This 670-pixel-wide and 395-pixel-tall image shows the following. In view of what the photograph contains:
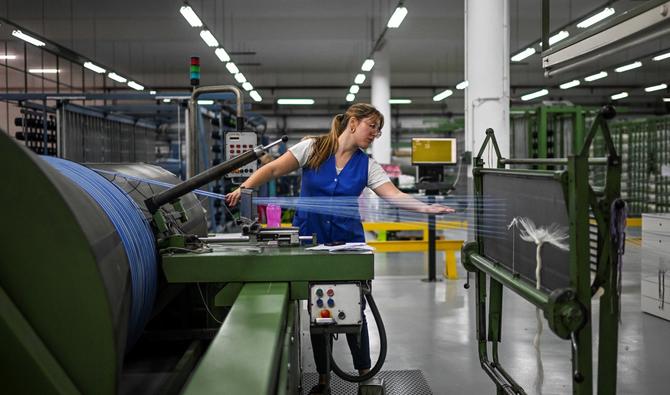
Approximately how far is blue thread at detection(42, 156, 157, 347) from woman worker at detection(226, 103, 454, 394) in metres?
0.87

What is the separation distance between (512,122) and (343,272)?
8735 mm

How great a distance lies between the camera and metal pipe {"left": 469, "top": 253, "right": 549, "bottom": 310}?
1908mm

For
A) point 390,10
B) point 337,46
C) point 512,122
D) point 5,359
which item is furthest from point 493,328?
point 337,46

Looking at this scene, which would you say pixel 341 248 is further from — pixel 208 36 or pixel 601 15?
pixel 208 36

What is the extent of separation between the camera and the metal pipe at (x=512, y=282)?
1.91 meters

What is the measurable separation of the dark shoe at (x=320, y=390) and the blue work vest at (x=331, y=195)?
28.9 inches

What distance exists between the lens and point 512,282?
7.30 feet

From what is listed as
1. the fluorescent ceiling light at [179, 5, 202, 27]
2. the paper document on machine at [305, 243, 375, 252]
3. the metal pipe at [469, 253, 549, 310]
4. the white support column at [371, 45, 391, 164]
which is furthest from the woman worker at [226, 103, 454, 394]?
the white support column at [371, 45, 391, 164]

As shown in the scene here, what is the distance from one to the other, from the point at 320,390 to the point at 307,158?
3.94 ft

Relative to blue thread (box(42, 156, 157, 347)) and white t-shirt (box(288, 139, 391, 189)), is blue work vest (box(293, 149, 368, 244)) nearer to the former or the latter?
white t-shirt (box(288, 139, 391, 189))

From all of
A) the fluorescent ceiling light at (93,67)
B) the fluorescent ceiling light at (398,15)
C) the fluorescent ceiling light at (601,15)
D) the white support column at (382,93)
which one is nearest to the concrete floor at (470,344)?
the fluorescent ceiling light at (601,15)

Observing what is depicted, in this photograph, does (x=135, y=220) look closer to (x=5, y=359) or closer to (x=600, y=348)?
(x=5, y=359)

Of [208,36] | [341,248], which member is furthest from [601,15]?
[341,248]

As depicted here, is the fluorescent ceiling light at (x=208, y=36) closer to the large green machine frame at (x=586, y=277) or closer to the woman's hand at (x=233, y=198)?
the woman's hand at (x=233, y=198)
